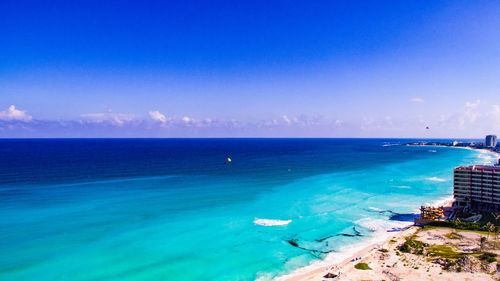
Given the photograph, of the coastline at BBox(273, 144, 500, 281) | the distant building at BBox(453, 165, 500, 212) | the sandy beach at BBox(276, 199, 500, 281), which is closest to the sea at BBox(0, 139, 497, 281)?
the coastline at BBox(273, 144, 500, 281)

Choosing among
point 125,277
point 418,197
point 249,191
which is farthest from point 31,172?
point 418,197

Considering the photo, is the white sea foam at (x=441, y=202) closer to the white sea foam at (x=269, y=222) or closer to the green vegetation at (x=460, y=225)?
the green vegetation at (x=460, y=225)

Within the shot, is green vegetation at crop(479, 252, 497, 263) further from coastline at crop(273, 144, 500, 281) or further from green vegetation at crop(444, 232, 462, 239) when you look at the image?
coastline at crop(273, 144, 500, 281)

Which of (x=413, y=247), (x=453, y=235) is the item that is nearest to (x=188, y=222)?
(x=413, y=247)

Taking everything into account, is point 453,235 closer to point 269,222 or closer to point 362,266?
point 362,266

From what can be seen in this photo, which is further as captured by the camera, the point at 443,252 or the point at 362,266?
the point at 443,252

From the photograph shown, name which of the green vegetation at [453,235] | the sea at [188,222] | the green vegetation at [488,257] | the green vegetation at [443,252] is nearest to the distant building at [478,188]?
the sea at [188,222]

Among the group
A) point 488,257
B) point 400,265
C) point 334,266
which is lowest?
point 334,266
